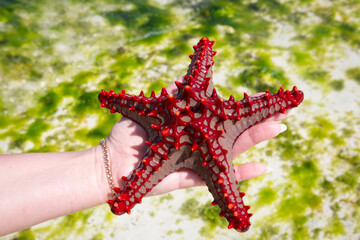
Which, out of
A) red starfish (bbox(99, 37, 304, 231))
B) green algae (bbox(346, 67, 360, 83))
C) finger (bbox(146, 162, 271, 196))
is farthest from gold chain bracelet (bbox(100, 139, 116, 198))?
green algae (bbox(346, 67, 360, 83))

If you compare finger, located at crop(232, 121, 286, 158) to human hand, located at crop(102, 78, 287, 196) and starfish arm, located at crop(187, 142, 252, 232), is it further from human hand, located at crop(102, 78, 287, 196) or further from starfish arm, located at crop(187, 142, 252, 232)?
starfish arm, located at crop(187, 142, 252, 232)

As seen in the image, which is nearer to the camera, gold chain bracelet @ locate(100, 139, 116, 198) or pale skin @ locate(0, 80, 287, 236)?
pale skin @ locate(0, 80, 287, 236)

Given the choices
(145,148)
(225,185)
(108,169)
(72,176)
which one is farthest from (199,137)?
(72,176)

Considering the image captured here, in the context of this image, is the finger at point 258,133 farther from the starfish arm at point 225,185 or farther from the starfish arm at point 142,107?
the starfish arm at point 142,107

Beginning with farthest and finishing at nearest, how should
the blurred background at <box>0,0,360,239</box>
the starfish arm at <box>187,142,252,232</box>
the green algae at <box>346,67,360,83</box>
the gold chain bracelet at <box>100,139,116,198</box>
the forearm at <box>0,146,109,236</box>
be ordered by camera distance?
1. the green algae at <box>346,67,360,83</box>
2. the blurred background at <box>0,0,360,239</box>
3. the gold chain bracelet at <box>100,139,116,198</box>
4. the forearm at <box>0,146,109,236</box>
5. the starfish arm at <box>187,142,252,232</box>

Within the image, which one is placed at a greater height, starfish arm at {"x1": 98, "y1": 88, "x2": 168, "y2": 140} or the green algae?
the green algae

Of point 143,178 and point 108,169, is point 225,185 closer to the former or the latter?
point 143,178
